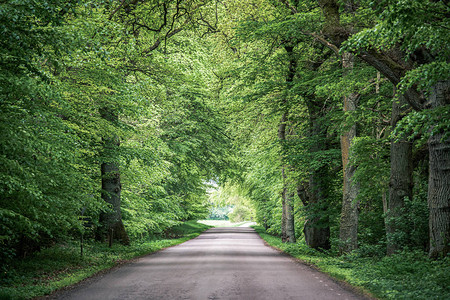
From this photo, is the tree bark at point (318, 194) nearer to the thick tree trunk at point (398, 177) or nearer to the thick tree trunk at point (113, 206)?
the thick tree trunk at point (398, 177)

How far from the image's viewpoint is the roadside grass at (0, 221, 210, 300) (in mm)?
8695

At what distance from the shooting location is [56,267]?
39.5 ft

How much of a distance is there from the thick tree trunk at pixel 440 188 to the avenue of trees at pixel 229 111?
29mm

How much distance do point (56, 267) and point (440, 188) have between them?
10.1m

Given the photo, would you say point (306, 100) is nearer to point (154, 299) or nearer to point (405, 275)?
point (405, 275)

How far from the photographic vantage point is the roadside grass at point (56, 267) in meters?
8.70

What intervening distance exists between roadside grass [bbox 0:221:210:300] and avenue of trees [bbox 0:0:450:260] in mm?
645

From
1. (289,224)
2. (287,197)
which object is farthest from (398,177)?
(289,224)

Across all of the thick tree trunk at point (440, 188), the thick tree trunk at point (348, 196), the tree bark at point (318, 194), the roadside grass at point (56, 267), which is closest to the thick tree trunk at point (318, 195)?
the tree bark at point (318, 194)

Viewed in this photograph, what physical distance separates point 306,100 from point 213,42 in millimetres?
7881

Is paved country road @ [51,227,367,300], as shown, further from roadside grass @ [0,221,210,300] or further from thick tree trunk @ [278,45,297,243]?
thick tree trunk @ [278,45,297,243]

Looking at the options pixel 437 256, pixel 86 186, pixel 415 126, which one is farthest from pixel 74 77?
pixel 437 256

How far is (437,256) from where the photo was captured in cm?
941

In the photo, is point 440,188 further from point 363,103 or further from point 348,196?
point 363,103
